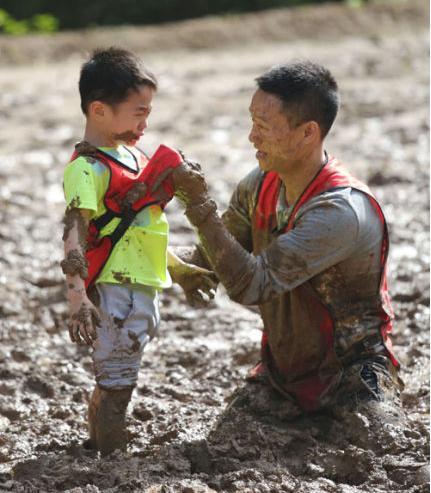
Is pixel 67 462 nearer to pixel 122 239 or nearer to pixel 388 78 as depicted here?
pixel 122 239

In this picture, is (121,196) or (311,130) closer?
(121,196)

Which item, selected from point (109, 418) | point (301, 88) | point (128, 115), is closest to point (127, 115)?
point (128, 115)

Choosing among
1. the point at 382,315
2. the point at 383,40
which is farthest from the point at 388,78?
the point at 382,315

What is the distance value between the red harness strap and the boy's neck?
0.06 meters

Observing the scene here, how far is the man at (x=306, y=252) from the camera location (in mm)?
3781

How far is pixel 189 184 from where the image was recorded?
11.8ft

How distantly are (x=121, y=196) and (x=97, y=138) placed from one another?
20 centimetres

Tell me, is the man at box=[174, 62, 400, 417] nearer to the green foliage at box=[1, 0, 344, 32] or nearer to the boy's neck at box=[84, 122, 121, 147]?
the boy's neck at box=[84, 122, 121, 147]

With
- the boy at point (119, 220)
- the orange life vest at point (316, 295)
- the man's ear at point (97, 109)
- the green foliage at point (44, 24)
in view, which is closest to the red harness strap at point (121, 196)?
the boy at point (119, 220)

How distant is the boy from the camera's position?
11.5 ft

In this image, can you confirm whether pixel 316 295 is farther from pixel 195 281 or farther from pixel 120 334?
pixel 120 334

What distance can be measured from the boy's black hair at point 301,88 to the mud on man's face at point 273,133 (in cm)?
2

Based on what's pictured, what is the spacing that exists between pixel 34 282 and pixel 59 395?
146 cm

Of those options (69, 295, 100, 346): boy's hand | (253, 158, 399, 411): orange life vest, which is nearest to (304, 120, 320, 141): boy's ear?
(253, 158, 399, 411): orange life vest
